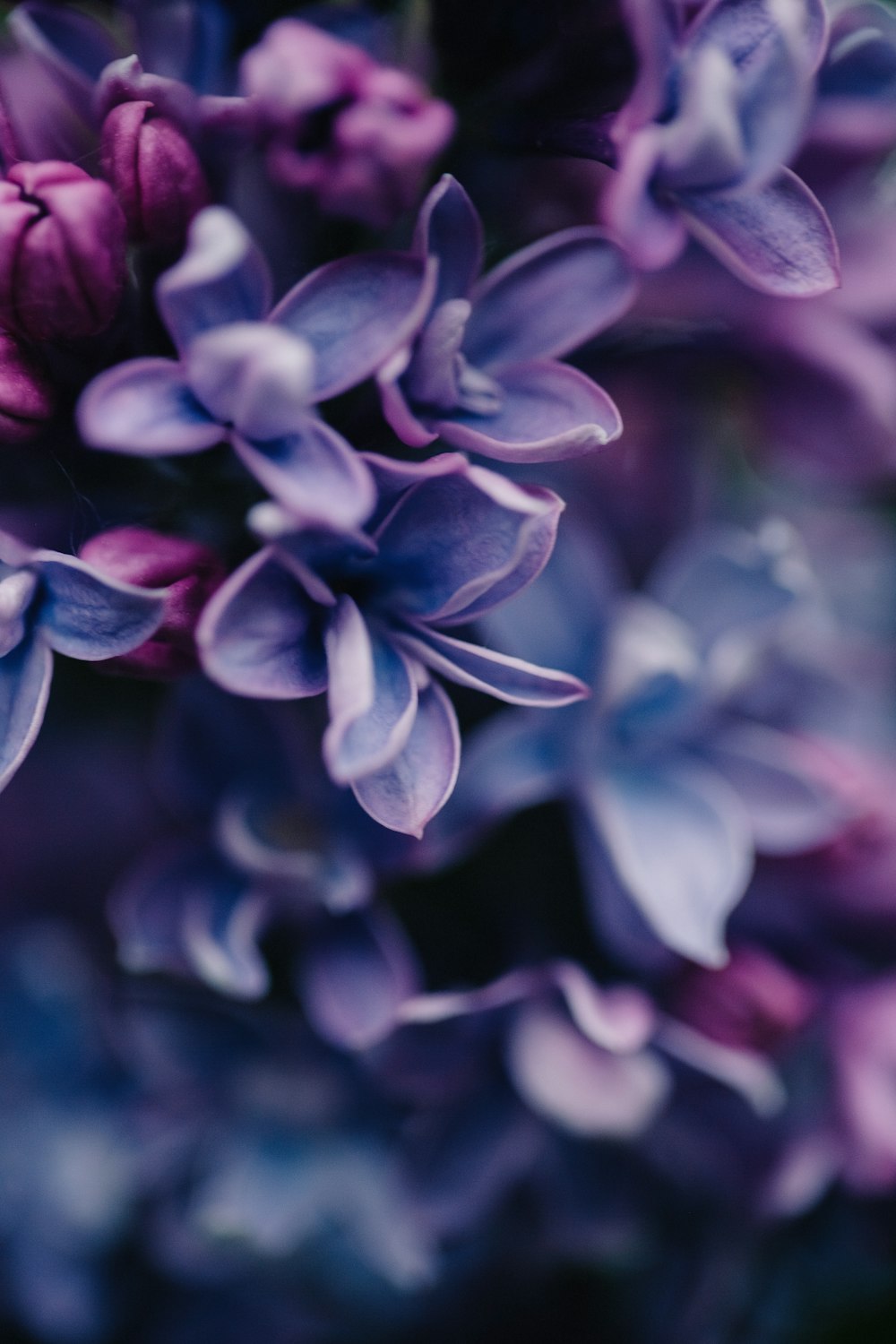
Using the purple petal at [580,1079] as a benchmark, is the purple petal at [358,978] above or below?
above

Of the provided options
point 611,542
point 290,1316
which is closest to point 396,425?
point 611,542

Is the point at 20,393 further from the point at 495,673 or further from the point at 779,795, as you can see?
the point at 779,795

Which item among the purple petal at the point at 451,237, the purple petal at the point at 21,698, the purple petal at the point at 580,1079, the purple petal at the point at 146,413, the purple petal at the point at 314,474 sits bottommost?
the purple petal at the point at 580,1079

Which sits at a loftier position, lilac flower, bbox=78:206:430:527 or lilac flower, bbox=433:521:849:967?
lilac flower, bbox=78:206:430:527

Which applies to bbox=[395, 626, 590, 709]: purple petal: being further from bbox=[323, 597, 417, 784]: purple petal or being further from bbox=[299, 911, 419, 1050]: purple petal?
bbox=[299, 911, 419, 1050]: purple petal

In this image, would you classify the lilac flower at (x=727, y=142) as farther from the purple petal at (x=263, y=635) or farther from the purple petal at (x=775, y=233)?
the purple petal at (x=263, y=635)

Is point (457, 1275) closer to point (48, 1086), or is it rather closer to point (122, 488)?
point (48, 1086)

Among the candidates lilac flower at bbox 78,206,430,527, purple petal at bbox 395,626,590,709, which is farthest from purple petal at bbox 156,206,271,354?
purple petal at bbox 395,626,590,709

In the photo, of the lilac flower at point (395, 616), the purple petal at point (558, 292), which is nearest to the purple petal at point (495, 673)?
the lilac flower at point (395, 616)
